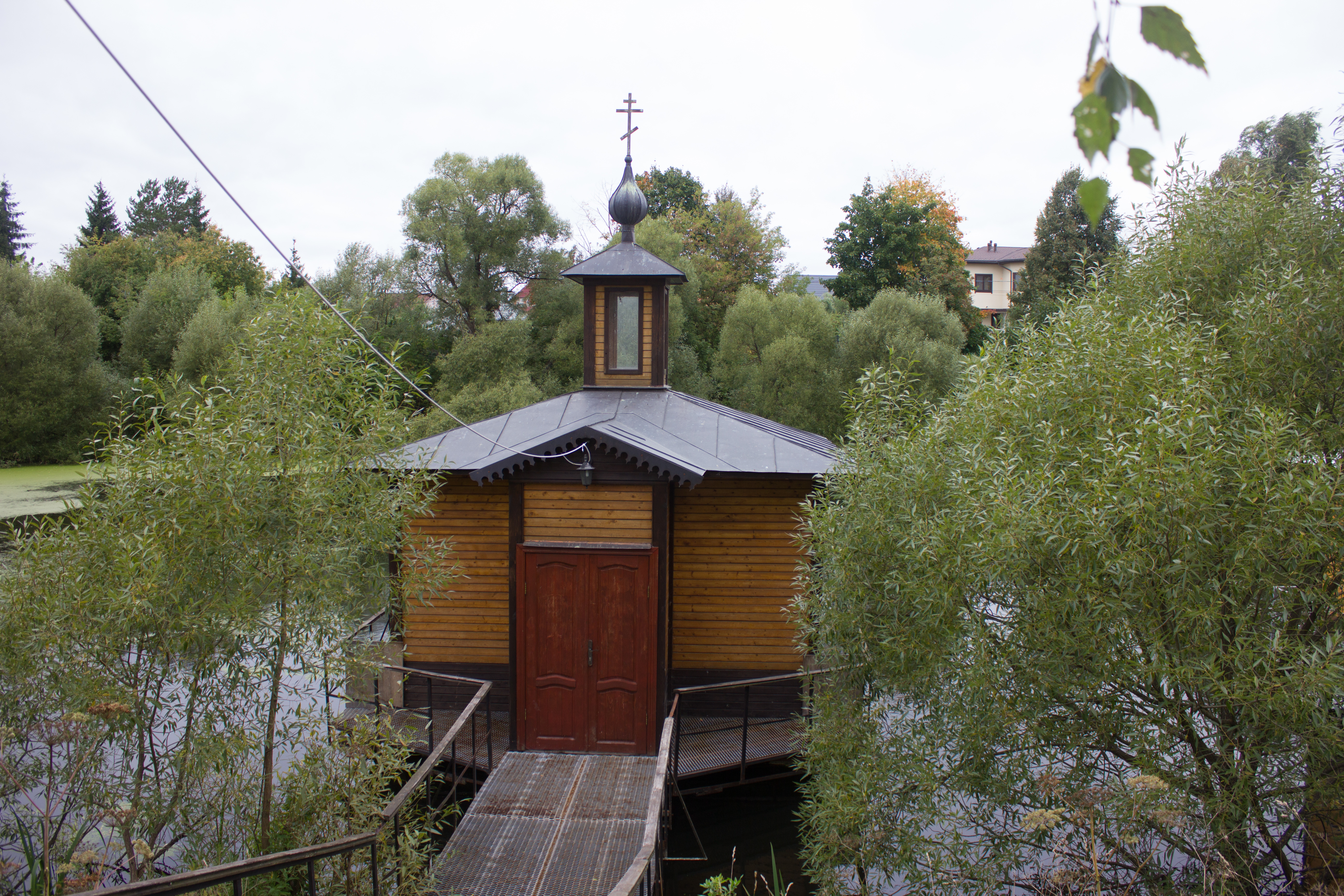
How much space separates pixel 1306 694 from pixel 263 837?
5757 millimetres

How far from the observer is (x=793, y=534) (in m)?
6.96

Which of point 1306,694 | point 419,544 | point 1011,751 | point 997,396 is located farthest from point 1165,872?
point 419,544

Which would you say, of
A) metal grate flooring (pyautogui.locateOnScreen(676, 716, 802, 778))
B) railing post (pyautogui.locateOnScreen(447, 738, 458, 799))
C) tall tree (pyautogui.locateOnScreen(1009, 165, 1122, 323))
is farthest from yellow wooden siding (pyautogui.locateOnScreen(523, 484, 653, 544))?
tall tree (pyautogui.locateOnScreen(1009, 165, 1122, 323))

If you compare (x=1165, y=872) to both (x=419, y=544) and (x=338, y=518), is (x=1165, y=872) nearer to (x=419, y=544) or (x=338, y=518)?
(x=338, y=518)

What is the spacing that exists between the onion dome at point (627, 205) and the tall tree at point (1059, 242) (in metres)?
20.0

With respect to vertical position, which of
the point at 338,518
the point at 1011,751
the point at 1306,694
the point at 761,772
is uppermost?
the point at 338,518

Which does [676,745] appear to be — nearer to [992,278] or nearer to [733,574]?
[733,574]

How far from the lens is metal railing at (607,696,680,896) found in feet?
15.4

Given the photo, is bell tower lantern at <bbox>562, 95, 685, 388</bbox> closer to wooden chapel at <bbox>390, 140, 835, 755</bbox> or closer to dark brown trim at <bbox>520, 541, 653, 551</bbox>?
wooden chapel at <bbox>390, 140, 835, 755</bbox>

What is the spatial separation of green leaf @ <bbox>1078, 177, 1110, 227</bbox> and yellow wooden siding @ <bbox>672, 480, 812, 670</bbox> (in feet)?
26.8

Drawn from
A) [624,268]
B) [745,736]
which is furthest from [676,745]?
[624,268]

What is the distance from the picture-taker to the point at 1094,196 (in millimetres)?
1087

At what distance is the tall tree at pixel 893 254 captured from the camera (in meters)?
30.0

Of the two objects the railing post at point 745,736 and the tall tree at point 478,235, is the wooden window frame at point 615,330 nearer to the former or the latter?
the railing post at point 745,736
